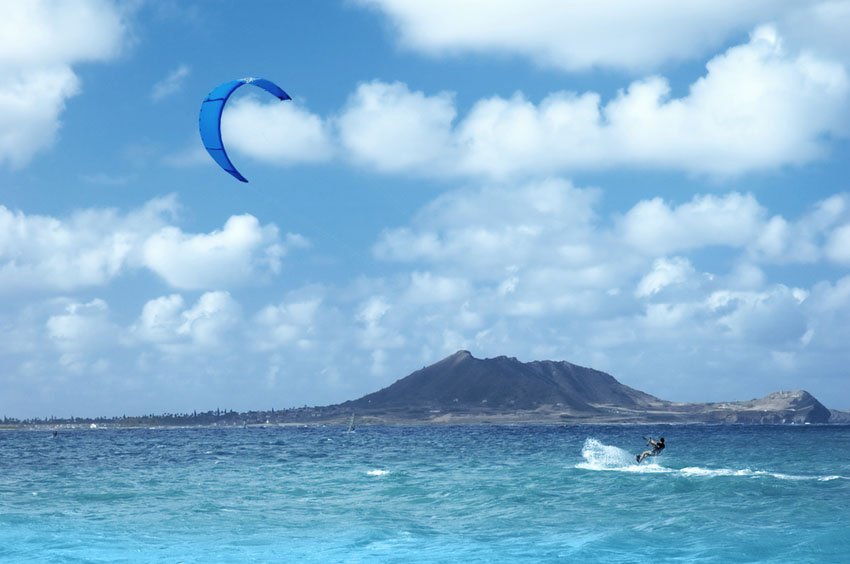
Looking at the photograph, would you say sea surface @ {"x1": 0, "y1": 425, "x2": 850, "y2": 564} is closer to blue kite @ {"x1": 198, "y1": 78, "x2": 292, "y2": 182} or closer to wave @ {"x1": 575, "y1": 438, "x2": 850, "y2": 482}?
wave @ {"x1": 575, "y1": 438, "x2": 850, "y2": 482}

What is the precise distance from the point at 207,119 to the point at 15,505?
17459mm

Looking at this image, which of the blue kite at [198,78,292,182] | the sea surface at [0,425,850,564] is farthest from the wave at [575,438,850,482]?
the blue kite at [198,78,292,182]

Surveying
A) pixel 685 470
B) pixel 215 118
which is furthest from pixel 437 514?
pixel 685 470

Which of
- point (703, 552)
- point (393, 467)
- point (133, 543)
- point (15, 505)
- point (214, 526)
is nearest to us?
point (703, 552)

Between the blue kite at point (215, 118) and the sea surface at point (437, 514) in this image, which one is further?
the blue kite at point (215, 118)

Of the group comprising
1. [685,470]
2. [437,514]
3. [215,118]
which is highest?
[215,118]

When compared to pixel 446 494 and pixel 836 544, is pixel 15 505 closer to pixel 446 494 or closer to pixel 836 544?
pixel 446 494

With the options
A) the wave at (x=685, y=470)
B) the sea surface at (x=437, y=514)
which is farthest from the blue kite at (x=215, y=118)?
the wave at (x=685, y=470)

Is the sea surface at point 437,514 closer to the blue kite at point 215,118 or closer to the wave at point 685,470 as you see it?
the wave at point 685,470

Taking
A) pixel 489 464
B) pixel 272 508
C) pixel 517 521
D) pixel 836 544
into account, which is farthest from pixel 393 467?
pixel 836 544

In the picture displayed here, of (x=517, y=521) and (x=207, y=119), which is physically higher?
(x=207, y=119)

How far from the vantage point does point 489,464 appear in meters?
58.3

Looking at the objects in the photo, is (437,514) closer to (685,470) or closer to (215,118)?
(215,118)

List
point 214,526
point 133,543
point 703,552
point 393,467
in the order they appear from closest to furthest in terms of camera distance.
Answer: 1. point 703,552
2. point 133,543
3. point 214,526
4. point 393,467
